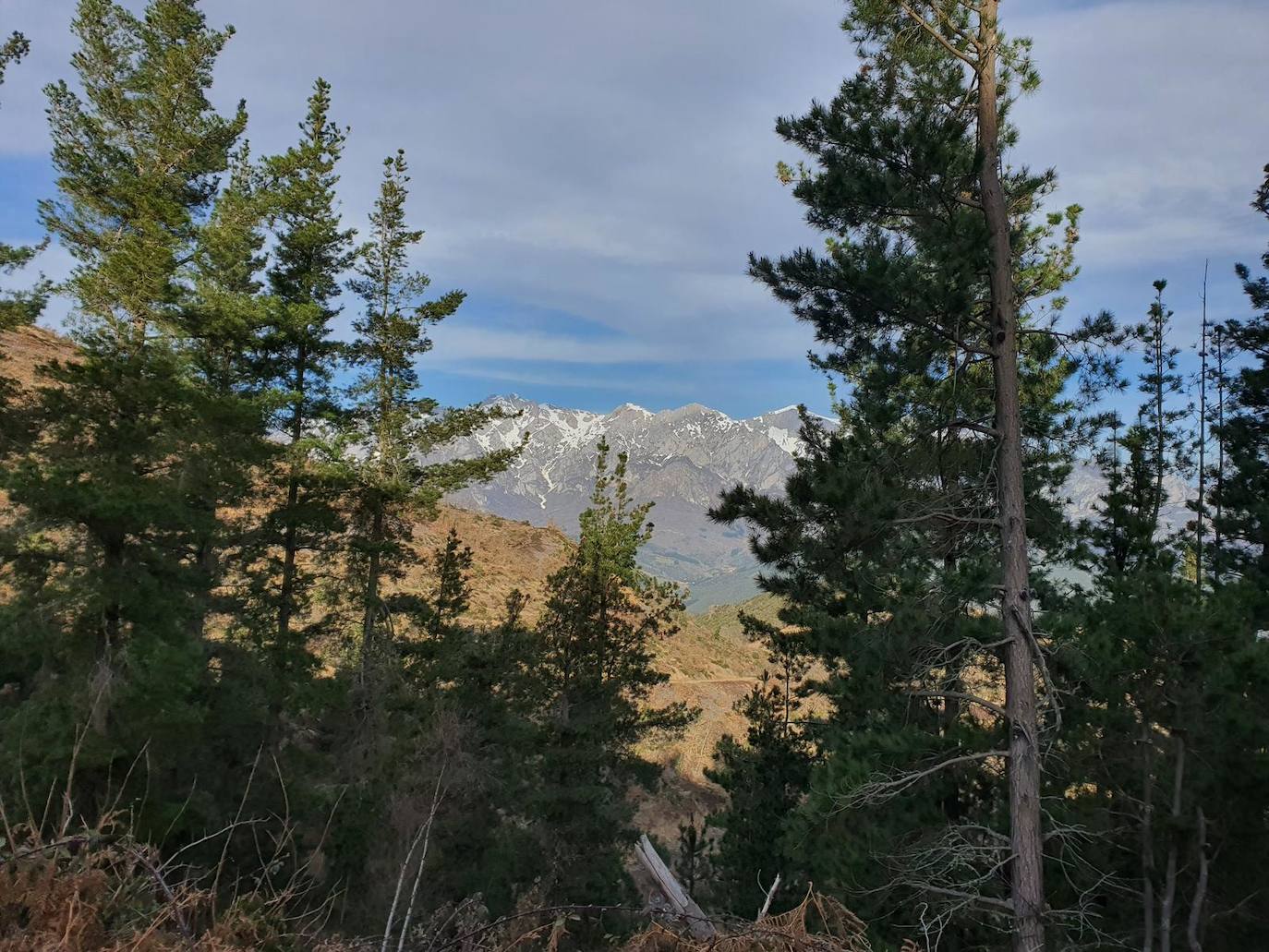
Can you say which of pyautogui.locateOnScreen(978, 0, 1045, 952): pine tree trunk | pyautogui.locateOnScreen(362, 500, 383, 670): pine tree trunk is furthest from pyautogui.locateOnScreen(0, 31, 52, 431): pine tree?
pyautogui.locateOnScreen(978, 0, 1045, 952): pine tree trunk

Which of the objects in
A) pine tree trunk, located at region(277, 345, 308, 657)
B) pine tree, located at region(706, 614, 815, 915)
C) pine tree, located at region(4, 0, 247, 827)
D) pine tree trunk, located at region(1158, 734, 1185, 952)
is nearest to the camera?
pine tree trunk, located at region(1158, 734, 1185, 952)

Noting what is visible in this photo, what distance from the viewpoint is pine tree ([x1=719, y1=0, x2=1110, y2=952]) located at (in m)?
5.90

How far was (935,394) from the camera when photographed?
23.0 ft

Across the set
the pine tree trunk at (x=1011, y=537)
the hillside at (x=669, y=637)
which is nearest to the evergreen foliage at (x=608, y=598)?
the pine tree trunk at (x=1011, y=537)

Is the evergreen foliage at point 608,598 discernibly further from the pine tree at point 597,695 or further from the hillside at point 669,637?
the hillside at point 669,637

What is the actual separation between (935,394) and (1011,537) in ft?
5.78

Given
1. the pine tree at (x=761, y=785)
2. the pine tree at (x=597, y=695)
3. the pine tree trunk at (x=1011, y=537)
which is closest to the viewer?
the pine tree trunk at (x=1011, y=537)

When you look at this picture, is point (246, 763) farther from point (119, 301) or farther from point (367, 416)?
point (119, 301)

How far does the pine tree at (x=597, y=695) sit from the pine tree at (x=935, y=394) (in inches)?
246

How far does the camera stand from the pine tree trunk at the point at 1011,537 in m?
5.44

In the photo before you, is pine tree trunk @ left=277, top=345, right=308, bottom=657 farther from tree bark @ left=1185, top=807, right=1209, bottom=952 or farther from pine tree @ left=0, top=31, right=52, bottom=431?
tree bark @ left=1185, top=807, right=1209, bottom=952

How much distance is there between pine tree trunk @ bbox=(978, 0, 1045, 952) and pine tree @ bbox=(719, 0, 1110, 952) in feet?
0.05

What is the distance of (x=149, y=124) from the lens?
501 inches

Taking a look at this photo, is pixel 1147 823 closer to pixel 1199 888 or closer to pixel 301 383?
pixel 1199 888
